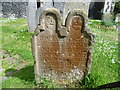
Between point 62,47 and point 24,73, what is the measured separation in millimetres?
1417

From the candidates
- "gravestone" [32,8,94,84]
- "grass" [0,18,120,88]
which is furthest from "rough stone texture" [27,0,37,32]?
"gravestone" [32,8,94,84]

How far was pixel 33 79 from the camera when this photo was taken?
10.4 ft

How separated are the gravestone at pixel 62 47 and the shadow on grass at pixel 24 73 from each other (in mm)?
347

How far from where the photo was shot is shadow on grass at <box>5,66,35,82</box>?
327 cm

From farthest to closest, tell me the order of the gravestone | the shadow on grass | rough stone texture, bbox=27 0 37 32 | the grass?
1. rough stone texture, bbox=27 0 37 32
2. the shadow on grass
3. the grass
4. the gravestone

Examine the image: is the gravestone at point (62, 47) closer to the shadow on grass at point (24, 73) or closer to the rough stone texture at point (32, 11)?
the shadow on grass at point (24, 73)

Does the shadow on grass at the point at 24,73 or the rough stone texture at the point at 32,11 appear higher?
the rough stone texture at the point at 32,11

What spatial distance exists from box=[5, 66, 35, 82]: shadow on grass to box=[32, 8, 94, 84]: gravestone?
347 millimetres

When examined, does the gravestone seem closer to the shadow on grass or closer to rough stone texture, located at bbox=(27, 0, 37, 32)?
the shadow on grass

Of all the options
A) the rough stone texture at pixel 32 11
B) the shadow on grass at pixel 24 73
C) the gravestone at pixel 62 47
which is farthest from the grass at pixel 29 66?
the rough stone texture at pixel 32 11

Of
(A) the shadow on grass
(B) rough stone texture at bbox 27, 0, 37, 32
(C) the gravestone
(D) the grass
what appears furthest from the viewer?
(B) rough stone texture at bbox 27, 0, 37, 32

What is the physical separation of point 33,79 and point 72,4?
3.63 m

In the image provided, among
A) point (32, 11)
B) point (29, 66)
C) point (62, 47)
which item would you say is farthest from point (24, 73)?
point (32, 11)

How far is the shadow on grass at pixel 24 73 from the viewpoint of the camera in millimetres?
3268
